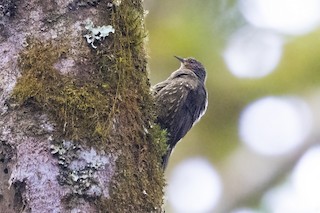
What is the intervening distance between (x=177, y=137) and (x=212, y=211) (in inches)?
74.6

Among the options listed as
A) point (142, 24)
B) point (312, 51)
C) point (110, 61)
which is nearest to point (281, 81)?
point (312, 51)

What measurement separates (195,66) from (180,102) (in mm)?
663

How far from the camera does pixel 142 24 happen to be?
93.6 inches

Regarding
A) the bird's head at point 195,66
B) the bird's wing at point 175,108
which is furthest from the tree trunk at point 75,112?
the bird's head at point 195,66

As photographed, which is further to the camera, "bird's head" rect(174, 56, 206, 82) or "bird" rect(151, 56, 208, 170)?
"bird's head" rect(174, 56, 206, 82)

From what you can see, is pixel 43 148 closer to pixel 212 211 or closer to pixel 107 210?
pixel 107 210

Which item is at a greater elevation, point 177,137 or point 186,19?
point 186,19

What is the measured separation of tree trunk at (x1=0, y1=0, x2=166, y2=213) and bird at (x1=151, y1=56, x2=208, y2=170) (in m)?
0.74

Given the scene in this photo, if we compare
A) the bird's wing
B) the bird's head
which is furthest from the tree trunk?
the bird's head

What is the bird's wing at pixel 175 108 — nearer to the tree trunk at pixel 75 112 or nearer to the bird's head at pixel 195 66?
the bird's head at pixel 195 66

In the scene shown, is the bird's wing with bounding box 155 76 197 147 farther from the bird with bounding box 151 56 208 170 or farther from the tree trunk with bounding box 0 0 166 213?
the tree trunk with bounding box 0 0 166 213

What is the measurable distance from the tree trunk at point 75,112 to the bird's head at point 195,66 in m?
1.57

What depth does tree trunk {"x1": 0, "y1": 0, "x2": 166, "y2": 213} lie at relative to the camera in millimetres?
1812

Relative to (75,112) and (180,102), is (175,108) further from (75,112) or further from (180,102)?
(75,112)
